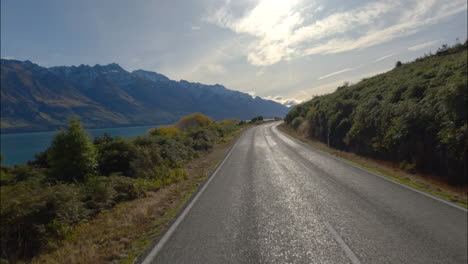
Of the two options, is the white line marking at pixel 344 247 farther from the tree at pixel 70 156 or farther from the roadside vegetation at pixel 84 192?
the tree at pixel 70 156

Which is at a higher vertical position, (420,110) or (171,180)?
(420,110)

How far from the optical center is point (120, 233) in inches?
218

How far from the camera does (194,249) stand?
4.53m

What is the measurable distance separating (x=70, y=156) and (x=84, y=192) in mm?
6181

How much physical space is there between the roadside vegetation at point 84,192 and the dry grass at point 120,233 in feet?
0.12

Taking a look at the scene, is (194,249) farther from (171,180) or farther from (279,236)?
(171,180)

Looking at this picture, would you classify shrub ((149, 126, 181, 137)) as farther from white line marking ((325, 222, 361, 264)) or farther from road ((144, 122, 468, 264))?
white line marking ((325, 222, 361, 264))

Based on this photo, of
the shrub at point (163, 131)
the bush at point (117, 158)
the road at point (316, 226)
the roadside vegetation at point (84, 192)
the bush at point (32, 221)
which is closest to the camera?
the road at point (316, 226)

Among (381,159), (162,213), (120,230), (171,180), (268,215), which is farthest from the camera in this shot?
(381,159)

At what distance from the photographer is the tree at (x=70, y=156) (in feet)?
41.0

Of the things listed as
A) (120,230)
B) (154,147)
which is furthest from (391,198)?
(154,147)

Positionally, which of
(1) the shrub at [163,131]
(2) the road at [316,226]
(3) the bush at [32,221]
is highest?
(1) the shrub at [163,131]

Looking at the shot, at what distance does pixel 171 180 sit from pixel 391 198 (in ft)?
29.1

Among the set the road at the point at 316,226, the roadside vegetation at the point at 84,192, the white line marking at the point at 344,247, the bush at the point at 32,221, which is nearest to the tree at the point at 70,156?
the roadside vegetation at the point at 84,192
